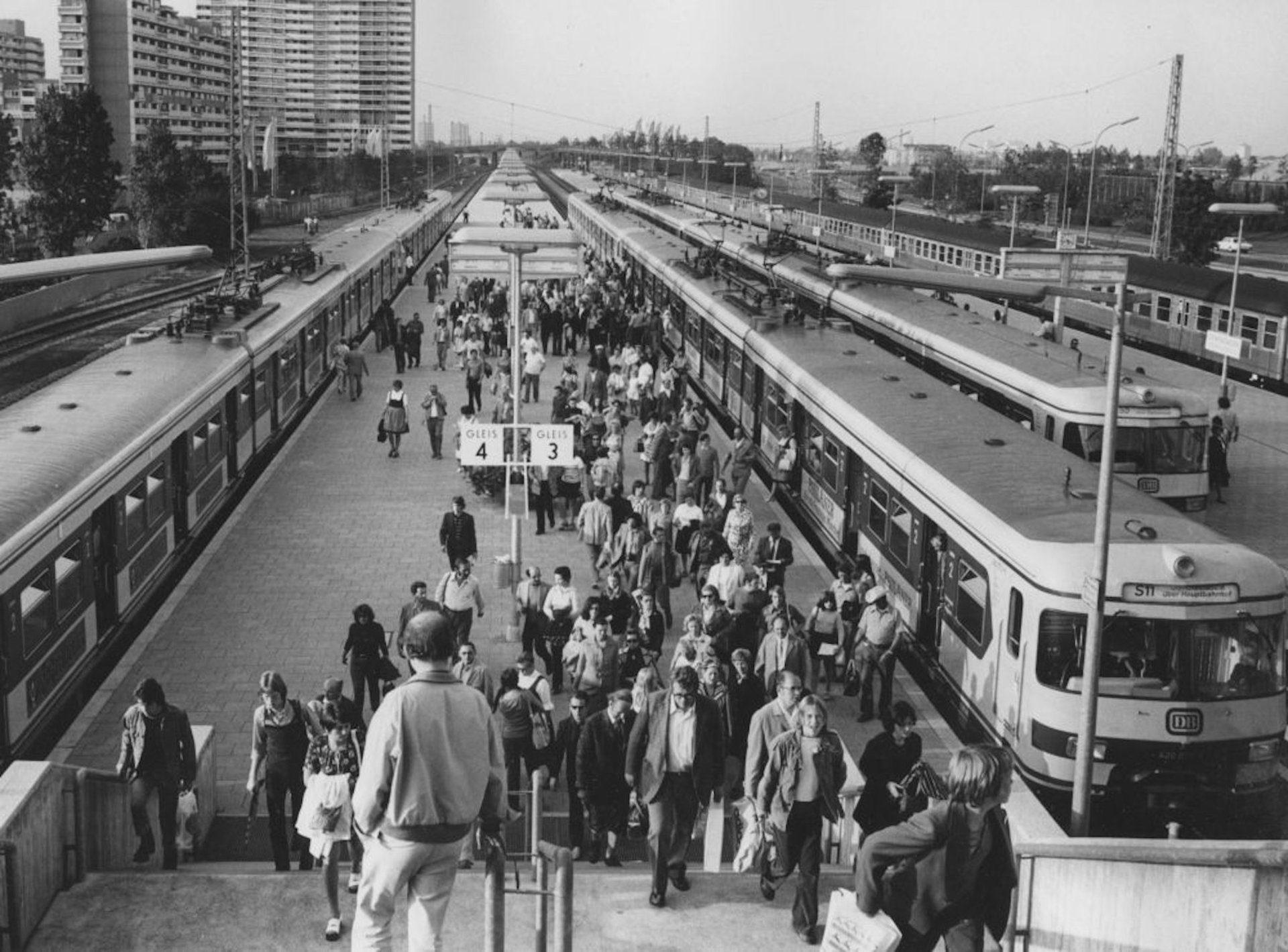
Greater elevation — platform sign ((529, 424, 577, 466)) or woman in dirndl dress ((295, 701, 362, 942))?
platform sign ((529, 424, 577, 466))

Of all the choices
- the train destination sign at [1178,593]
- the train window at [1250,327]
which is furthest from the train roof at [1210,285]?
the train destination sign at [1178,593]

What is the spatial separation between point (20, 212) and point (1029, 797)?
193 feet

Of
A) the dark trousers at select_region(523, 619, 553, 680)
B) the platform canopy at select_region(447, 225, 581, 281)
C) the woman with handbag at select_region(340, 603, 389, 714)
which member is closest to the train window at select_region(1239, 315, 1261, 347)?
the platform canopy at select_region(447, 225, 581, 281)

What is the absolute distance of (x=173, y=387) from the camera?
18.1m

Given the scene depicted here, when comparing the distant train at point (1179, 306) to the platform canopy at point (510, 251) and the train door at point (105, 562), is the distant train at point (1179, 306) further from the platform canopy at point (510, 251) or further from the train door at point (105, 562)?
the train door at point (105, 562)

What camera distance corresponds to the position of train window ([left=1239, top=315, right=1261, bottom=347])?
1291 inches

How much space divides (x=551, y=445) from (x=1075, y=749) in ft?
22.3

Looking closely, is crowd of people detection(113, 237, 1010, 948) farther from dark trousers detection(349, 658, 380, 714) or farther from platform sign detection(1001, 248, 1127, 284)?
platform sign detection(1001, 248, 1127, 284)

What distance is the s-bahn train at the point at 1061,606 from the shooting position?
10.8 m

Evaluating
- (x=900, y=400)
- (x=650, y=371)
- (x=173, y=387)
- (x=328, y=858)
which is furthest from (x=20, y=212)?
(x=328, y=858)

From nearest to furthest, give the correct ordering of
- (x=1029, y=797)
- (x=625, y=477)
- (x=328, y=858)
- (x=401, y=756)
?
(x=401, y=756), (x=328, y=858), (x=1029, y=797), (x=625, y=477)

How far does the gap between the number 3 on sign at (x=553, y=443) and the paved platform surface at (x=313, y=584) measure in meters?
2.10

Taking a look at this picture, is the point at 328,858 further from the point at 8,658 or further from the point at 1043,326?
the point at 1043,326

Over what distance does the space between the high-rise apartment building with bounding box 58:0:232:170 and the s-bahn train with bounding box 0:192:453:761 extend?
4505 inches
